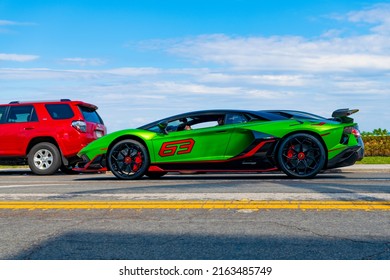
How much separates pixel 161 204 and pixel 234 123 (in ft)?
14.4

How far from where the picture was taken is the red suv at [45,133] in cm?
1341

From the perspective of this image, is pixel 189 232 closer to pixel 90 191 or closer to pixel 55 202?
pixel 55 202

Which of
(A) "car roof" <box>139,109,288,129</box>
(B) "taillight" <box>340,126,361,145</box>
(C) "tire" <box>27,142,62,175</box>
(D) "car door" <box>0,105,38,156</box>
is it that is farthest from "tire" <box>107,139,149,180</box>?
(D) "car door" <box>0,105,38,156</box>

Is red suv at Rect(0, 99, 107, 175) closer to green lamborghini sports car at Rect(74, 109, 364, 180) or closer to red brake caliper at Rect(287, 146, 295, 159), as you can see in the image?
green lamborghini sports car at Rect(74, 109, 364, 180)

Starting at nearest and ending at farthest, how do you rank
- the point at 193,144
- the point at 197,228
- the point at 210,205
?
the point at 197,228, the point at 210,205, the point at 193,144

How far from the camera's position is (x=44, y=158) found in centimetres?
1365

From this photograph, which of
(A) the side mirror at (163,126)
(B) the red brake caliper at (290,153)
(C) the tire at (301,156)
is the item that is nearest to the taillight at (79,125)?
(A) the side mirror at (163,126)

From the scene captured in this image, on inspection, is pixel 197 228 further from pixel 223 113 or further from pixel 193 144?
pixel 223 113

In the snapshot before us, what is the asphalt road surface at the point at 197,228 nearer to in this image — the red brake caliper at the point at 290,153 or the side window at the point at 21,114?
the red brake caliper at the point at 290,153

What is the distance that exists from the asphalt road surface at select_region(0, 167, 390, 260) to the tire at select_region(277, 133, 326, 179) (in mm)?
2741

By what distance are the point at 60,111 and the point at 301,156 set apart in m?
6.16

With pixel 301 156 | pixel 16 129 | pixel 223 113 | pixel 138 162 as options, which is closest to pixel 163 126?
pixel 138 162

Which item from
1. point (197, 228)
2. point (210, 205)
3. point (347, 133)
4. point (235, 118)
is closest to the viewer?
point (197, 228)
